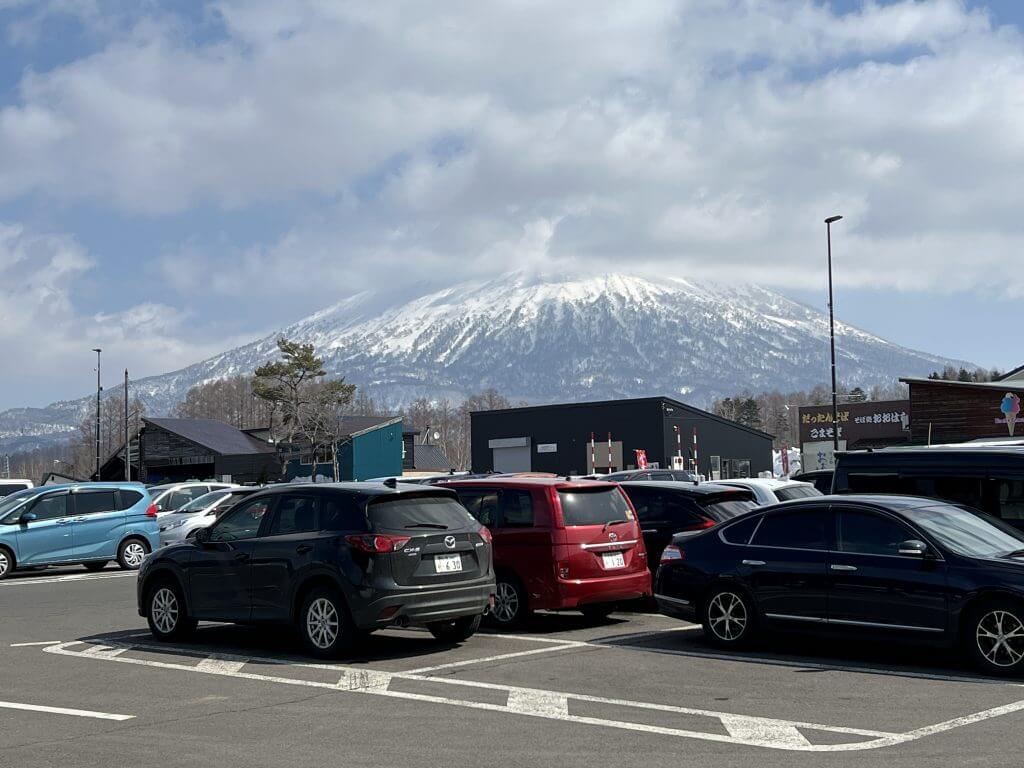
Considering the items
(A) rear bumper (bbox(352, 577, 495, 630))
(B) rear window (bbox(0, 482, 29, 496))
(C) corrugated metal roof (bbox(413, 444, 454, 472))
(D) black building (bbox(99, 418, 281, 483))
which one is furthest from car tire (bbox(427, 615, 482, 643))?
(C) corrugated metal roof (bbox(413, 444, 454, 472))

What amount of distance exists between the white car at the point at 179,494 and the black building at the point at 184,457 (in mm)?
43067

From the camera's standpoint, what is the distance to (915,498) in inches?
448

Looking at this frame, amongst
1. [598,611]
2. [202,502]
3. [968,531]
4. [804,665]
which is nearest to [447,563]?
[598,611]

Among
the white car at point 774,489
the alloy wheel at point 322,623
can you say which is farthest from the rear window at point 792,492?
the alloy wheel at point 322,623

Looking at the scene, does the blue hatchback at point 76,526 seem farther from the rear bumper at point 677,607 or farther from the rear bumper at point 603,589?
the rear bumper at point 677,607

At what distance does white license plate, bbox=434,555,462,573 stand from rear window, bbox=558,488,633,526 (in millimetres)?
1822

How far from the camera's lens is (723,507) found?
14750mm

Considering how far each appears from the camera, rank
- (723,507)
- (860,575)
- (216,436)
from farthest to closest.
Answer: (216,436) → (723,507) → (860,575)

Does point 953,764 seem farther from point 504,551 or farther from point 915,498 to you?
point 504,551

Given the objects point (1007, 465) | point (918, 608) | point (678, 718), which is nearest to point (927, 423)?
point (1007, 465)

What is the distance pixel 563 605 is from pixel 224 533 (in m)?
3.60

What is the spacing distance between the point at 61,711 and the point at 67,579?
13892mm

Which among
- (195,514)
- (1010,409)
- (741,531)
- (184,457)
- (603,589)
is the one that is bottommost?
(603,589)

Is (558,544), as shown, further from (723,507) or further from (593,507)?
(723,507)
